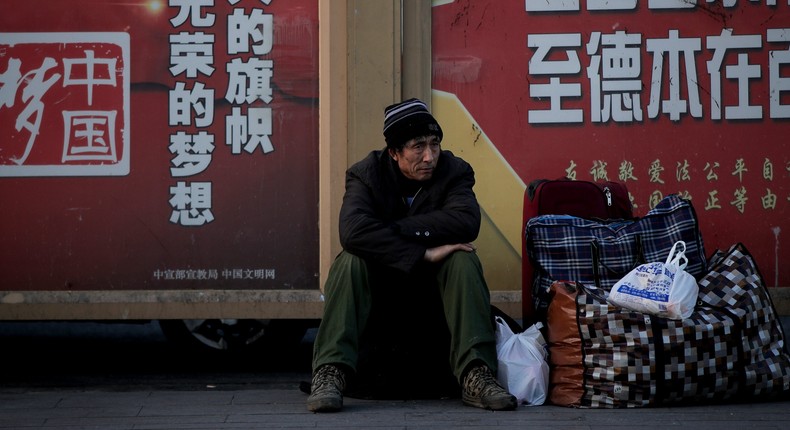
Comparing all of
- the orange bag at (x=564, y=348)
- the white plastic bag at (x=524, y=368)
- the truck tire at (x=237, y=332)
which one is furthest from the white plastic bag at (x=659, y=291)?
the truck tire at (x=237, y=332)

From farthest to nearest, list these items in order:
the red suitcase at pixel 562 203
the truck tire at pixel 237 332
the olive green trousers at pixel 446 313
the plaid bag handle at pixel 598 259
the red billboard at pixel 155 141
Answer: the truck tire at pixel 237 332 → the red billboard at pixel 155 141 → the red suitcase at pixel 562 203 → the plaid bag handle at pixel 598 259 → the olive green trousers at pixel 446 313

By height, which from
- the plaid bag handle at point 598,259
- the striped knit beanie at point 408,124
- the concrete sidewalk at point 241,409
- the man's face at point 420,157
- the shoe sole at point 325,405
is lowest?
the concrete sidewalk at point 241,409

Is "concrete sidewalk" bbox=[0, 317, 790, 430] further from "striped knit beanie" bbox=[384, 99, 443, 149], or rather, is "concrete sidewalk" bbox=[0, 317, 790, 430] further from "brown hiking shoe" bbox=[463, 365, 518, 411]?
"striped knit beanie" bbox=[384, 99, 443, 149]

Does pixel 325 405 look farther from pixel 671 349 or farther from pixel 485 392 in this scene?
pixel 671 349

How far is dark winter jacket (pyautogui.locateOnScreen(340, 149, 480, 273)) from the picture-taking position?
4.29 meters

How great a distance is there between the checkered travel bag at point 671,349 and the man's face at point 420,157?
71 centimetres

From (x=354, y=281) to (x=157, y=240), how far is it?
1.52 metres

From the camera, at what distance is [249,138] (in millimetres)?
5434

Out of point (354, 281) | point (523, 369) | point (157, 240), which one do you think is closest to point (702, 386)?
point (523, 369)

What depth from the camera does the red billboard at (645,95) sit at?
5418 mm

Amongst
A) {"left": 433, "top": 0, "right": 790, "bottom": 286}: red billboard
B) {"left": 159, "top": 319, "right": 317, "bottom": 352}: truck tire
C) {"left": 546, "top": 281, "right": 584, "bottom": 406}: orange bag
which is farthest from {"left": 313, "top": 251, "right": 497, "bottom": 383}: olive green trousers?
{"left": 159, "top": 319, "right": 317, "bottom": 352}: truck tire

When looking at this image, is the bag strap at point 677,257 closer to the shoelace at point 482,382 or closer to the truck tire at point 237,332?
the shoelace at point 482,382

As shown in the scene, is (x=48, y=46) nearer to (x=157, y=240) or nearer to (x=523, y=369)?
(x=157, y=240)

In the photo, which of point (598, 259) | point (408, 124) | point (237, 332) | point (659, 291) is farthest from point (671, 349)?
point (237, 332)
